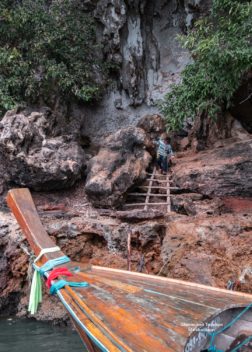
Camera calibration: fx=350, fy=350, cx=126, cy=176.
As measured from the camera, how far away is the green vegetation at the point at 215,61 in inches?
293

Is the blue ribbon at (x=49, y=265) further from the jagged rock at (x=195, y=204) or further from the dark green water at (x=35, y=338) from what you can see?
the jagged rock at (x=195, y=204)

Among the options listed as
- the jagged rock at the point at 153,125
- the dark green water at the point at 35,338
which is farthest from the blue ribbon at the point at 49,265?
the jagged rock at the point at 153,125

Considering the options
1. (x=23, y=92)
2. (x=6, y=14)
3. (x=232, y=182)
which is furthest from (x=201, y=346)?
(x=6, y=14)

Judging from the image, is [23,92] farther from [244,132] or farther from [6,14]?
[244,132]

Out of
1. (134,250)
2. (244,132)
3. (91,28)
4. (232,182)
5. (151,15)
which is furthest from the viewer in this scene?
(151,15)

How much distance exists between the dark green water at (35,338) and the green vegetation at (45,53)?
6.59m

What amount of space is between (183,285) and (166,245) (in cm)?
254

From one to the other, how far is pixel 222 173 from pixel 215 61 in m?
2.58

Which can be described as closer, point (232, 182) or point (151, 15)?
point (232, 182)

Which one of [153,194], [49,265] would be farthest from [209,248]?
[49,265]

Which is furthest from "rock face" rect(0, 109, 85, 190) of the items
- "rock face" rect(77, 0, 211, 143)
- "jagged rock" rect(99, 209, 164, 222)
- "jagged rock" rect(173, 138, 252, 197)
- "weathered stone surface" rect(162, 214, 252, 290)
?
"weathered stone surface" rect(162, 214, 252, 290)

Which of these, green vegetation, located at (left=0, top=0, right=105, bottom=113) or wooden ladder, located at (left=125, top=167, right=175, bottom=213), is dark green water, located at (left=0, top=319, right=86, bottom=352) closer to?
wooden ladder, located at (left=125, top=167, right=175, bottom=213)

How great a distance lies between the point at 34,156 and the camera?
30.6 ft

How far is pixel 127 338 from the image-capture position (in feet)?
9.61
